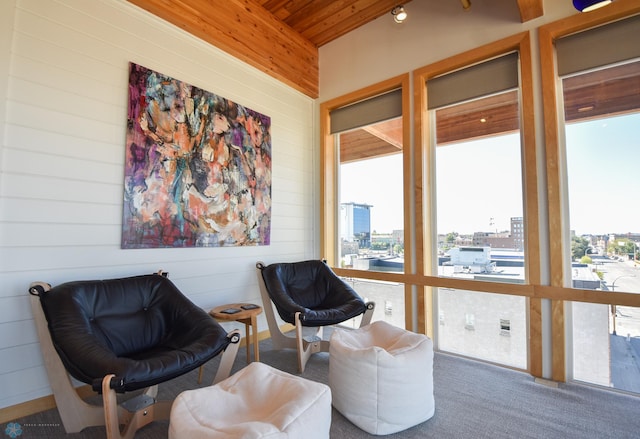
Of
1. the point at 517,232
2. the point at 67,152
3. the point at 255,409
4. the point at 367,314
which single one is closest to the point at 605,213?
the point at 517,232

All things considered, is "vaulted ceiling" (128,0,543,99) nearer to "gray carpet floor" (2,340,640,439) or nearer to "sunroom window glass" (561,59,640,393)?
"sunroom window glass" (561,59,640,393)

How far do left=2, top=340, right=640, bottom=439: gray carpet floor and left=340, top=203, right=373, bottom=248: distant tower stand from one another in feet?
5.64

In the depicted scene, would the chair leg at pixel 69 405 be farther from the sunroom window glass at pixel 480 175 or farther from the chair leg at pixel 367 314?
the sunroom window glass at pixel 480 175

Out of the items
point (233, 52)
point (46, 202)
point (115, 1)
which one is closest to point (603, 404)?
point (46, 202)

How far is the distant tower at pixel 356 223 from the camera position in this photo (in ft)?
12.8

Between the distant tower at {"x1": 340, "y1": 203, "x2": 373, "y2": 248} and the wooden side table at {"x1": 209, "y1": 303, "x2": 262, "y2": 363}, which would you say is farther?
the distant tower at {"x1": 340, "y1": 203, "x2": 373, "y2": 248}

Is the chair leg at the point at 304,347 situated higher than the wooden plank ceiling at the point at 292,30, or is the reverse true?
the wooden plank ceiling at the point at 292,30

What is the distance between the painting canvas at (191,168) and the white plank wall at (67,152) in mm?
102

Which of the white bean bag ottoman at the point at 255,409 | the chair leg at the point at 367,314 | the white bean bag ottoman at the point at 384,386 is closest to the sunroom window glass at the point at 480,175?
the chair leg at the point at 367,314

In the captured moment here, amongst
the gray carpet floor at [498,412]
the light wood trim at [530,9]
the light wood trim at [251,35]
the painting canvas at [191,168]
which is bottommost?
the gray carpet floor at [498,412]

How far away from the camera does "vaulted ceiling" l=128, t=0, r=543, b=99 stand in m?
2.80

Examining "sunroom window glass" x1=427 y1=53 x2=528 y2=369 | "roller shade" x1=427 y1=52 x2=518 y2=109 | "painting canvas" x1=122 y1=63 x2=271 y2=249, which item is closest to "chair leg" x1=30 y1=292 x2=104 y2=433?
"painting canvas" x1=122 y1=63 x2=271 y2=249

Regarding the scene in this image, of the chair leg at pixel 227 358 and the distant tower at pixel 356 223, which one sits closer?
the chair leg at pixel 227 358

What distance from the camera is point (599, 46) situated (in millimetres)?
2473
